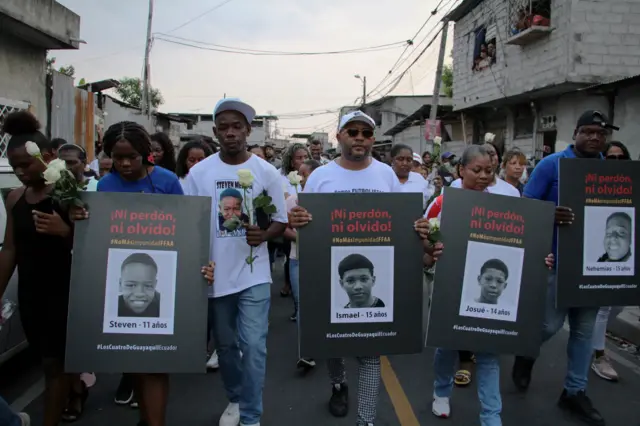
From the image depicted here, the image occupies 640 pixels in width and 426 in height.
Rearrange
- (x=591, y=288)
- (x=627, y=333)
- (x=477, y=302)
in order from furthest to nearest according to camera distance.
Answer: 1. (x=627, y=333)
2. (x=591, y=288)
3. (x=477, y=302)

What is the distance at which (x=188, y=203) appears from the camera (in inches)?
121

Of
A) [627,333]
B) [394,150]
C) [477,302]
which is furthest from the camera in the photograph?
[394,150]

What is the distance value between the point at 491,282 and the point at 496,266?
10 centimetres

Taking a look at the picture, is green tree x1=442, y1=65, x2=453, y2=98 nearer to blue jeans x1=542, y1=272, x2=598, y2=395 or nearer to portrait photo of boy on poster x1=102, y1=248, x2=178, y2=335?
blue jeans x1=542, y1=272, x2=598, y2=395

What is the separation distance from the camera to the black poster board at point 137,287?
9.76 feet

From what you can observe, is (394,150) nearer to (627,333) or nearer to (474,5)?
(627,333)

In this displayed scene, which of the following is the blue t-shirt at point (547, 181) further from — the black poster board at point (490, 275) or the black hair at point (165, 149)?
the black hair at point (165, 149)

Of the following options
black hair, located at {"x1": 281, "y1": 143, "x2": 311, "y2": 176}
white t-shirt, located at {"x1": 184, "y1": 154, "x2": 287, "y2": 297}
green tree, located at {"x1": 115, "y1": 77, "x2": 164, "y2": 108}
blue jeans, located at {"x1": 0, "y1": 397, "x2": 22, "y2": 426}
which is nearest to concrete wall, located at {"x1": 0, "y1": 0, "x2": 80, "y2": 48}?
black hair, located at {"x1": 281, "y1": 143, "x2": 311, "y2": 176}

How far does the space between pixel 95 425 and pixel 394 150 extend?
4.61 metres

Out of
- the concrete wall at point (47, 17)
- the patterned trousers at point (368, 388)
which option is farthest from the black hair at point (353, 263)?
the concrete wall at point (47, 17)

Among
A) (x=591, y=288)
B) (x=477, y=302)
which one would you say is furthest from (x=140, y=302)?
(x=591, y=288)

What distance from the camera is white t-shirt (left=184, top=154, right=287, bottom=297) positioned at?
3.48 metres

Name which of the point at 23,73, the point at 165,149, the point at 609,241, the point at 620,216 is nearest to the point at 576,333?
the point at 609,241

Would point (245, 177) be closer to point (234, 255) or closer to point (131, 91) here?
point (234, 255)
